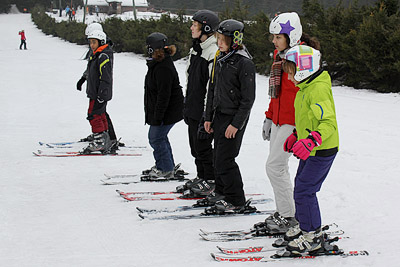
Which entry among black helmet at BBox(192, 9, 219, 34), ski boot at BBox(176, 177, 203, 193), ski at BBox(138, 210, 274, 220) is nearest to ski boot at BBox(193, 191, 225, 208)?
ski at BBox(138, 210, 274, 220)

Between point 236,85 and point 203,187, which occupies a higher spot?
point 236,85

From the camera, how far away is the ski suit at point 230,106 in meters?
4.56

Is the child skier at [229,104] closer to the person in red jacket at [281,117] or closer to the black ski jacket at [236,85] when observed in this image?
the black ski jacket at [236,85]

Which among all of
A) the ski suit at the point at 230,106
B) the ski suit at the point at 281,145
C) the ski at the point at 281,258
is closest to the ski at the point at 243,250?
the ski at the point at 281,258

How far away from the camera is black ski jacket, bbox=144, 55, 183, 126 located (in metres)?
5.79

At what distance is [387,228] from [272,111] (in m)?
1.62

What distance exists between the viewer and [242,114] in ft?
15.0

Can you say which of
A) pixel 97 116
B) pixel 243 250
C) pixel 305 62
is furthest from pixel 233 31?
pixel 97 116

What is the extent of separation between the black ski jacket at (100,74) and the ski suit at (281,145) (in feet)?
12.3

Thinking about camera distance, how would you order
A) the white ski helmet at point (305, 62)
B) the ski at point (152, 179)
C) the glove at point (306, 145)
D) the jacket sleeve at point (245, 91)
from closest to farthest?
1. the glove at point (306, 145)
2. the white ski helmet at point (305, 62)
3. the jacket sleeve at point (245, 91)
4. the ski at point (152, 179)

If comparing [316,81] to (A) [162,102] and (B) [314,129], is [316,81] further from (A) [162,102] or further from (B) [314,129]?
(A) [162,102]

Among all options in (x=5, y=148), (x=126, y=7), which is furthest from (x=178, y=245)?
(x=126, y=7)

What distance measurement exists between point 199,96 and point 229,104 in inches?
27.3

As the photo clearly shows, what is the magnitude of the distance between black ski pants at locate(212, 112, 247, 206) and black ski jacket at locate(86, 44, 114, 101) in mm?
3079
